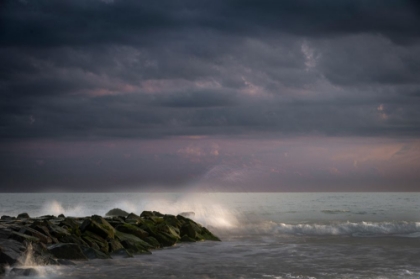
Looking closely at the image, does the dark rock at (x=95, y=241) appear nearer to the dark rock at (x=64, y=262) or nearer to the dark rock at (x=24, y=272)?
the dark rock at (x=64, y=262)

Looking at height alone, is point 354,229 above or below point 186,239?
below

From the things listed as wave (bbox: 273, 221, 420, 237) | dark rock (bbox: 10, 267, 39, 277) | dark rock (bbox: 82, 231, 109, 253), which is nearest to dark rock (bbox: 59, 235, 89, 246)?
dark rock (bbox: 82, 231, 109, 253)

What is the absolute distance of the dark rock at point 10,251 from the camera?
53.3 feet

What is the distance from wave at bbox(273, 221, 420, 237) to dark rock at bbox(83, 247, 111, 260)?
18.1m

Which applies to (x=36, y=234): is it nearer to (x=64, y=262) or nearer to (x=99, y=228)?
(x=99, y=228)

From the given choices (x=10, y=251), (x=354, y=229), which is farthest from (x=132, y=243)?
(x=354, y=229)

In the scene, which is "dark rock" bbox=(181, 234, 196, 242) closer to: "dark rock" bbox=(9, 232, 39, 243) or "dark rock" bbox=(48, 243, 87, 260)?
"dark rock" bbox=(48, 243, 87, 260)

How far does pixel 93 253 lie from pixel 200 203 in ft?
103

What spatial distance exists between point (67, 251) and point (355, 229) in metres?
24.8

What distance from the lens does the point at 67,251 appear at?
60.4ft

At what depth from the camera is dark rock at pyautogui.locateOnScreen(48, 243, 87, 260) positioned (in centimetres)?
1828

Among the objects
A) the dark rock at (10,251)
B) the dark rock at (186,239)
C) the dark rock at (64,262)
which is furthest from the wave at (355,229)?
the dark rock at (10,251)

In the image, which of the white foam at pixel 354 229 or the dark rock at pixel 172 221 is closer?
the dark rock at pixel 172 221

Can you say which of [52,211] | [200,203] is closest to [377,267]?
[200,203]
